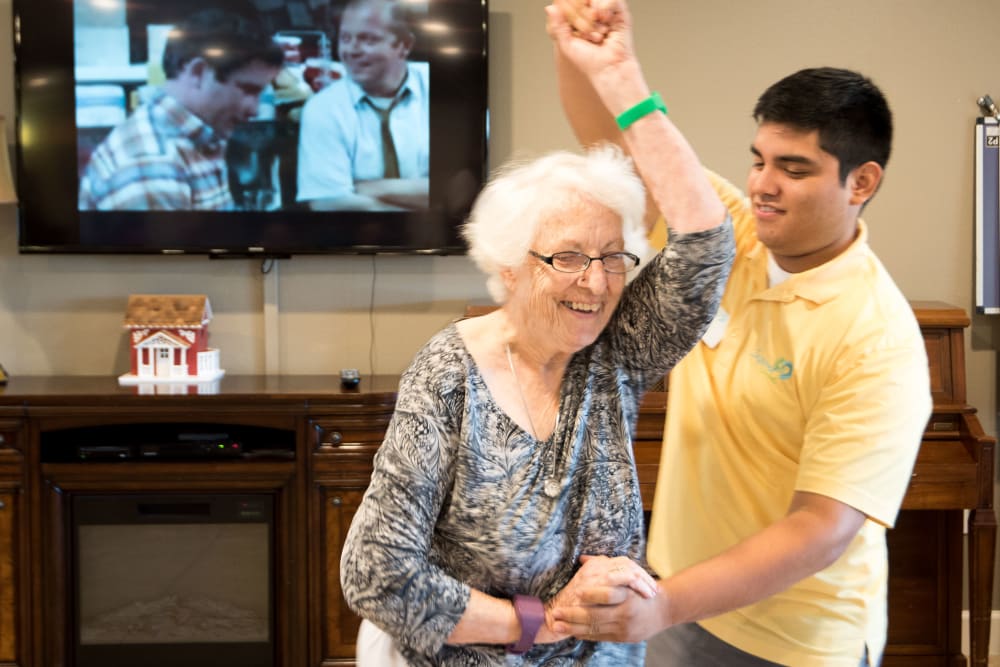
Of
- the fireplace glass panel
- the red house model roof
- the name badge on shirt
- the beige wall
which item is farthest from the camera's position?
the beige wall

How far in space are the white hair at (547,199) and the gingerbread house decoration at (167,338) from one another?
2366 millimetres

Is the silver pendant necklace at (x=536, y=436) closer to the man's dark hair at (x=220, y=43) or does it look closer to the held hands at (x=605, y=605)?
the held hands at (x=605, y=605)

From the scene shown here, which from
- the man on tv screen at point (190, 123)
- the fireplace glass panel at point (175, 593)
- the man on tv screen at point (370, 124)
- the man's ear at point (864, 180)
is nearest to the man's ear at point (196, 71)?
the man on tv screen at point (190, 123)

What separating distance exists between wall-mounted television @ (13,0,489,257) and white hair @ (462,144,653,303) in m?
2.30

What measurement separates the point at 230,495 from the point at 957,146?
9.34ft

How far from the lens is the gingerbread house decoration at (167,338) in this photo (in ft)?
11.8

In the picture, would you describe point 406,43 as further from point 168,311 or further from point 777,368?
point 777,368

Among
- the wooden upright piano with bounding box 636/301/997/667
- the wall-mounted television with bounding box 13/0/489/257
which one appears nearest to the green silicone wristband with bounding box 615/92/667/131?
the wooden upright piano with bounding box 636/301/997/667

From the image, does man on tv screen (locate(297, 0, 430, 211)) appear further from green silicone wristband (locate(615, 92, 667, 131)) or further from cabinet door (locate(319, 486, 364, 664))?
green silicone wristband (locate(615, 92, 667, 131))

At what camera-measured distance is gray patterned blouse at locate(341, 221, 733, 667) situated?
4.28 feet

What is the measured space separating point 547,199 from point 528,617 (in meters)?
0.53

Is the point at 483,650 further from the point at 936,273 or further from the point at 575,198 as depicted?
the point at 936,273

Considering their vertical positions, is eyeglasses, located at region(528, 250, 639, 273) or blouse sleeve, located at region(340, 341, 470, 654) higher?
eyeglasses, located at region(528, 250, 639, 273)

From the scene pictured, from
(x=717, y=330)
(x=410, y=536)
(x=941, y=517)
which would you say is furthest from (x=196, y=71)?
(x=941, y=517)
